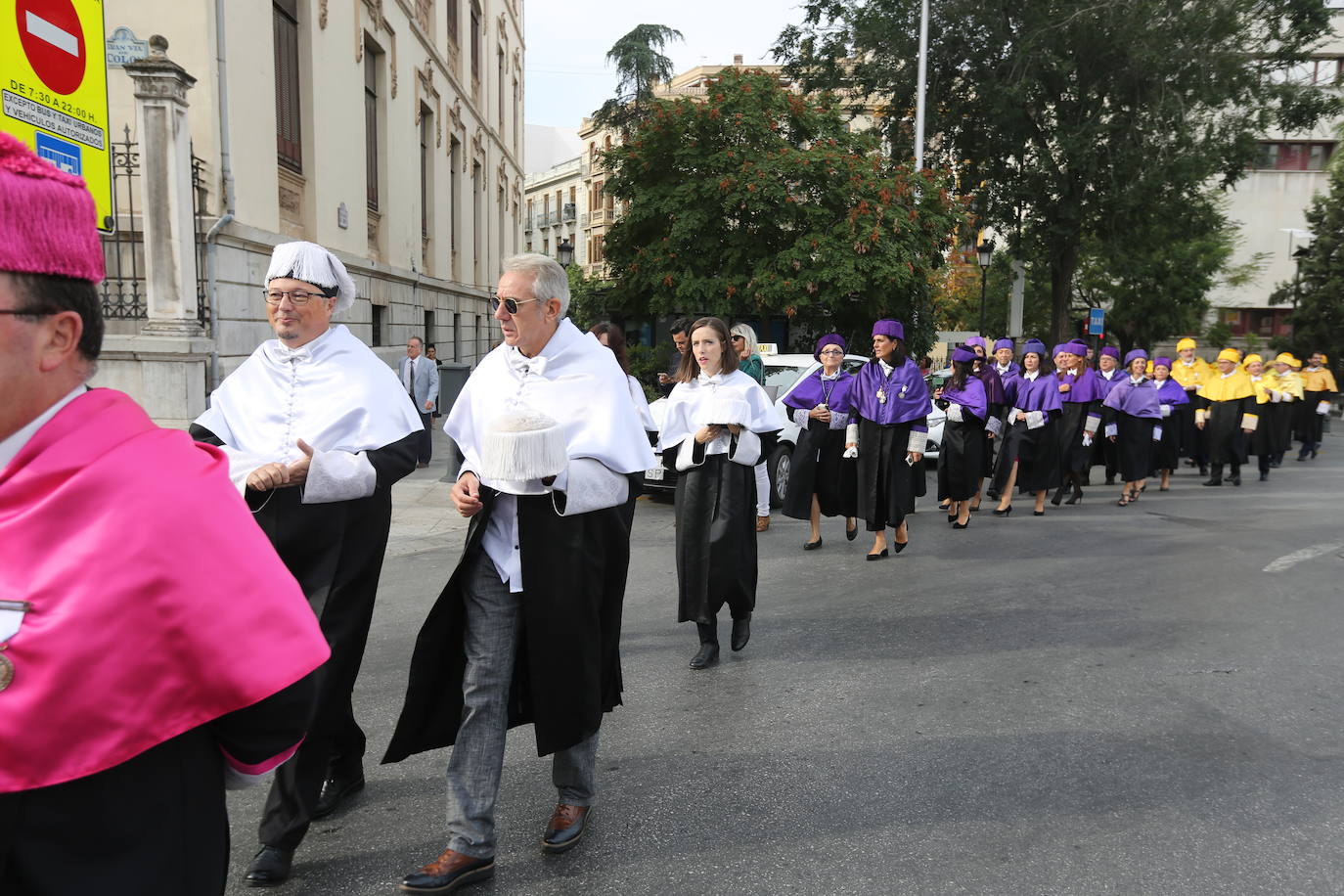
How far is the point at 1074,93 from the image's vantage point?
25453 millimetres

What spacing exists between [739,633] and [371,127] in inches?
642

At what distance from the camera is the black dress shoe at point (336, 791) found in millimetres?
3879

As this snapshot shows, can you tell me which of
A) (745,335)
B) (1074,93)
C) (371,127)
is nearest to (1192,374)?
(1074,93)

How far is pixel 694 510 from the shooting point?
5996 millimetres

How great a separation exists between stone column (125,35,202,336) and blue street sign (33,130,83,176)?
543 centimetres

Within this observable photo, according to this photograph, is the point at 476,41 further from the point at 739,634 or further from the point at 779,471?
the point at 739,634

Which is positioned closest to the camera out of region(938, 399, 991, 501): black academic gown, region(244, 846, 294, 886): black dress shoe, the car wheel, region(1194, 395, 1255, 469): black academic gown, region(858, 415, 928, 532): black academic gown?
region(244, 846, 294, 886): black dress shoe

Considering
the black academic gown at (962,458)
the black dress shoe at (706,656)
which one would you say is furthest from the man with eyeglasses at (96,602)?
the black academic gown at (962,458)

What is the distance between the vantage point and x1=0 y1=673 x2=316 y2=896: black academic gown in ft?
4.81

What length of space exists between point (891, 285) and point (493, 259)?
19.9m

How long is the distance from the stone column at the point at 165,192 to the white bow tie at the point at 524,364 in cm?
788

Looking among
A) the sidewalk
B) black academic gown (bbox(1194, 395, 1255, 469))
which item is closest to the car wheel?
the sidewalk

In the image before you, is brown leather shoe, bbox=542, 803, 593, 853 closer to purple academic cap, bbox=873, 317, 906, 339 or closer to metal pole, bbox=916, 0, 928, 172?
purple academic cap, bbox=873, 317, 906, 339

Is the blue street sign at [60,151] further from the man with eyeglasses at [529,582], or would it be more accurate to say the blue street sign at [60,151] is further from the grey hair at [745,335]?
the grey hair at [745,335]
